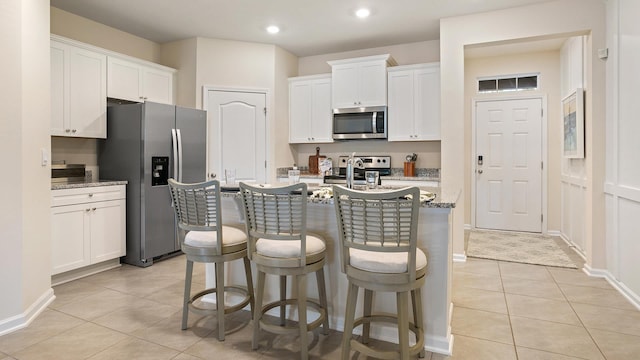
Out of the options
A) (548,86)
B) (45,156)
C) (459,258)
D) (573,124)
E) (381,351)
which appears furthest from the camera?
(548,86)

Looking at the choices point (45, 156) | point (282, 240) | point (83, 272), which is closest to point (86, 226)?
point (83, 272)

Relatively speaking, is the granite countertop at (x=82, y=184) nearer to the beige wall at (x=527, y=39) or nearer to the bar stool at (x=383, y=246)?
the bar stool at (x=383, y=246)

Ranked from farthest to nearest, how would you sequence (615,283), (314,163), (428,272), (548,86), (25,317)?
(314,163), (548,86), (615,283), (25,317), (428,272)

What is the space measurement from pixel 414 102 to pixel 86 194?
386cm

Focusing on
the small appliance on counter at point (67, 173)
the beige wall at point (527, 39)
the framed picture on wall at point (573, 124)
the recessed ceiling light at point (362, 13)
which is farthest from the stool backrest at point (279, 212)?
the framed picture on wall at point (573, 124)

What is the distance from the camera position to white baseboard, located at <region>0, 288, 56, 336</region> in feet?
7.68

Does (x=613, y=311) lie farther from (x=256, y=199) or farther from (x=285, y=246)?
(x=256, y=199)

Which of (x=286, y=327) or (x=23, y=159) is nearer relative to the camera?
(x=286, y=327)

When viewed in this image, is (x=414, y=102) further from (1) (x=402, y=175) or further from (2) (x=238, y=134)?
(2) (x=238, y=134)

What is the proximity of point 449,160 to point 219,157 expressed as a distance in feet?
9.53

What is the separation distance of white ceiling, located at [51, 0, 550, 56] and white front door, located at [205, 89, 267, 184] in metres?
0.80

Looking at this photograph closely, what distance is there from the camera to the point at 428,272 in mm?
2166

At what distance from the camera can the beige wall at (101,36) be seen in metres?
3.81

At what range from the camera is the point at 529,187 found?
5.39 meters
